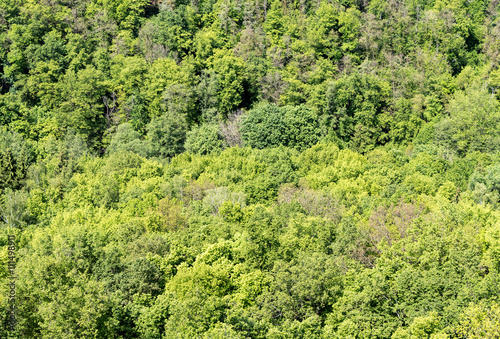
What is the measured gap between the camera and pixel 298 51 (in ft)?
353

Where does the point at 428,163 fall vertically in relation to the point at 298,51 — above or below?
below

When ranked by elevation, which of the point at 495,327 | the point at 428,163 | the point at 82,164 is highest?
the point at 495,327

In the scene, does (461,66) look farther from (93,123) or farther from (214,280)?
(214,280)

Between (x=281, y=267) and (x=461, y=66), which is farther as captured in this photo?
(x=461, y=66)

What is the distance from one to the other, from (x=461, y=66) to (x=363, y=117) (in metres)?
23.8

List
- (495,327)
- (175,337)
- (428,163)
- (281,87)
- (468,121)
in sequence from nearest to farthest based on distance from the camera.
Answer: (495,327), (175,337), (428,163), (468,121), (281,87)

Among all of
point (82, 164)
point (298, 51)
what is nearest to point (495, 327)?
point (82, 164)

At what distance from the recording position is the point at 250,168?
8362 centimetres

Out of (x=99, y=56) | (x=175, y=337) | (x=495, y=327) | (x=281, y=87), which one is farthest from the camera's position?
(x=99, y=56)

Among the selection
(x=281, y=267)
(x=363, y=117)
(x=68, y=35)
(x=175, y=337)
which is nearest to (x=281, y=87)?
(x=363, y=117)

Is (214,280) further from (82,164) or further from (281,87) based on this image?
(281,87)

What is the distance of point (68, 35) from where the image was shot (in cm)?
11612

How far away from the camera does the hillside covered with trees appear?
148ft

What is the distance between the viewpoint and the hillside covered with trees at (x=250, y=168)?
4503cm
